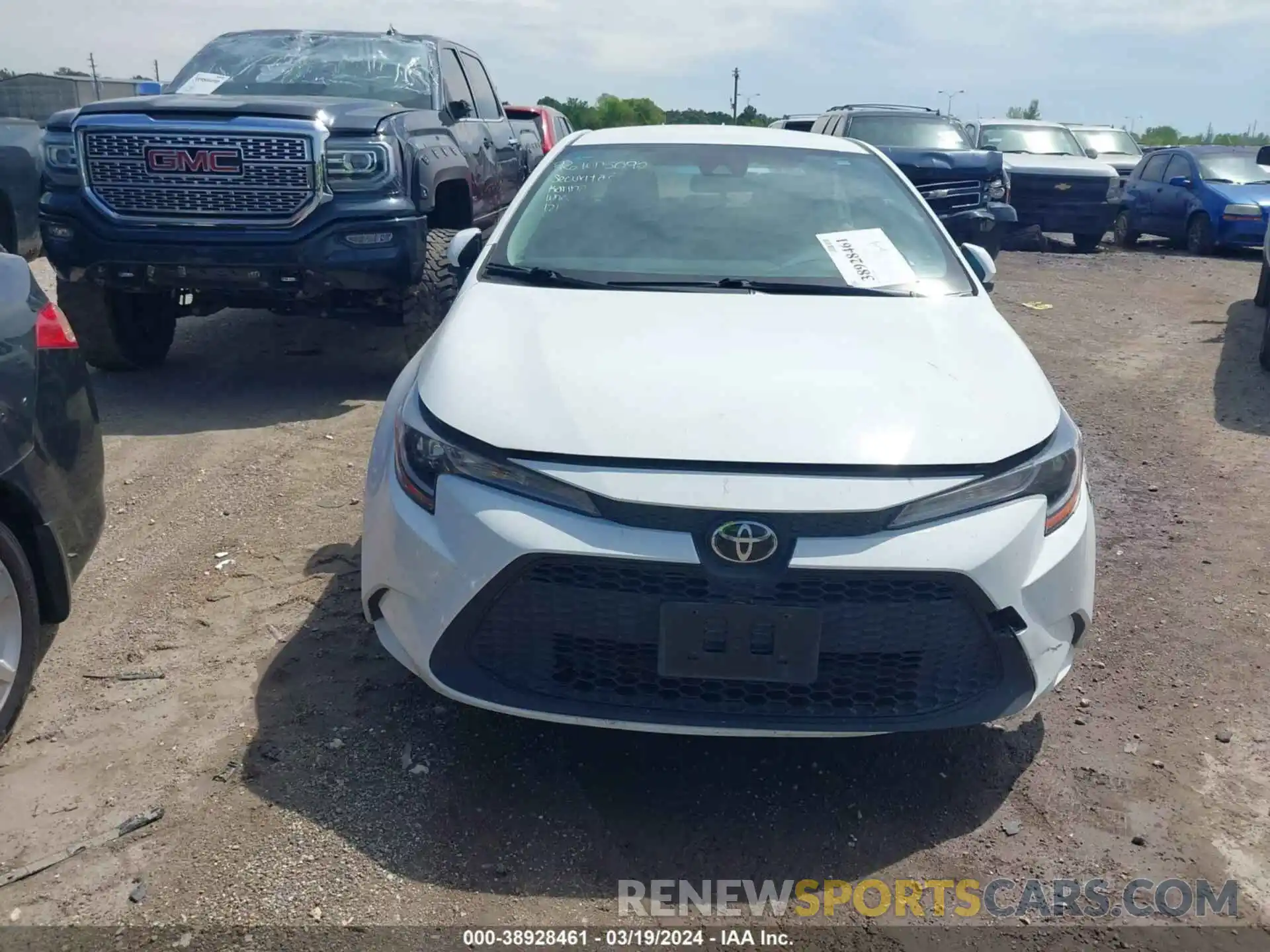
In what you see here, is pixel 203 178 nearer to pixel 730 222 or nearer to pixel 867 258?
pixel 730 222

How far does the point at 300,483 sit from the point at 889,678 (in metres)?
3.13

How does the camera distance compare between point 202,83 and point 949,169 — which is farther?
point 949,169

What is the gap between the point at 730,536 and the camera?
239 cm

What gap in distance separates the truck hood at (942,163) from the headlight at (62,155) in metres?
7.97

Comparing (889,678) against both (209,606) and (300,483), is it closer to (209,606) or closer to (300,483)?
(209,606)

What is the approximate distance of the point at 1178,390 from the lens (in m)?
6.81

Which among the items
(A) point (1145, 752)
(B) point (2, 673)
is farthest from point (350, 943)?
(A) point (1145, 752)

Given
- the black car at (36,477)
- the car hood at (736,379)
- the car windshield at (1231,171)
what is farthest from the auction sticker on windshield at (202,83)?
the car windshield at (1231,171)

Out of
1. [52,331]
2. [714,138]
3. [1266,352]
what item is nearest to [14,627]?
[52,331]

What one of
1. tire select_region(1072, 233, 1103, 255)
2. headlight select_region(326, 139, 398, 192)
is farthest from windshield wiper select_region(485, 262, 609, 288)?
tire select_region(1072, 233, 1103, 255)

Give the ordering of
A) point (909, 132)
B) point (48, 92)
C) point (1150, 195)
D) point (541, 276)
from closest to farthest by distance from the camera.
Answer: point (541, 276)
point (909, 132)
point (1150, 195)
point (48, 92)

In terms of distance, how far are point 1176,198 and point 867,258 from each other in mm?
12943

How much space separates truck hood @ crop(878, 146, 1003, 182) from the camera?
1125 centimetres

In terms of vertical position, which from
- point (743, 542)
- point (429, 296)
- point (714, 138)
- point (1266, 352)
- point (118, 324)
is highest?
point (714, 138)
